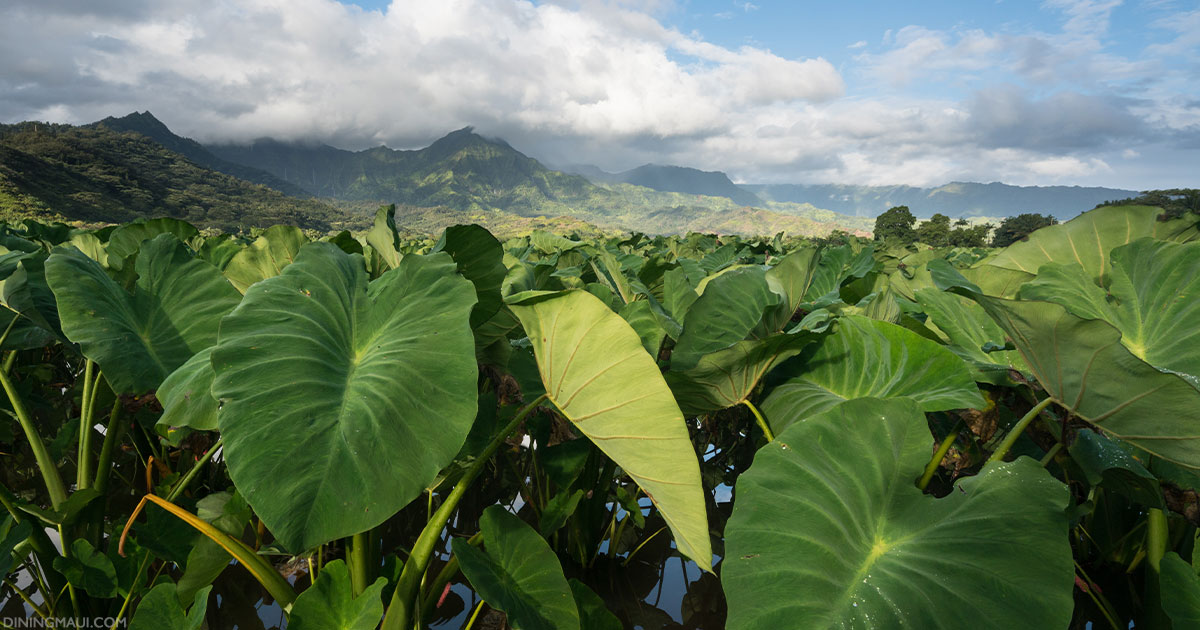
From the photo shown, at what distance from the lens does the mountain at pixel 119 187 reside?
49438mm

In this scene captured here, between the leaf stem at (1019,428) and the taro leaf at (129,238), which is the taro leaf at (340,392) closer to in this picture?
the leaf stem at (1019,428)

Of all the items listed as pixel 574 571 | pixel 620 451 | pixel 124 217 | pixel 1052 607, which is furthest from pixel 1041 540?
pixel 124 217

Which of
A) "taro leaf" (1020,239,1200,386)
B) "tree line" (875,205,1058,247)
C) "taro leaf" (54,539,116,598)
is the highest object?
"tree line" (875,205,1058,247)

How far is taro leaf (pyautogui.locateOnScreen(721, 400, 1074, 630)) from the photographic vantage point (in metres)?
0.64

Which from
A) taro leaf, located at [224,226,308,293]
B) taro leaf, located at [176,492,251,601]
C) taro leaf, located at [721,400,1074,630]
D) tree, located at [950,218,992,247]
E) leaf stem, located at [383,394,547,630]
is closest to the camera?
taro leaf, located at [721,400,1074,630]

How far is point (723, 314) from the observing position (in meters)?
1.10

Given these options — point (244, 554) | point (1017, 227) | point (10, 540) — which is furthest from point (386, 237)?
point (1017, 227)

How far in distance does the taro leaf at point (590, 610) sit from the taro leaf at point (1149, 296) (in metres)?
1.05

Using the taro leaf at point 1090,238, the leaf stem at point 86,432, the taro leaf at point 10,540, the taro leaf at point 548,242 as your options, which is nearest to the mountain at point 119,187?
the taro leaf at point 548,242

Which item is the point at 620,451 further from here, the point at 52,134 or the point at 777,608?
the point at 52,134

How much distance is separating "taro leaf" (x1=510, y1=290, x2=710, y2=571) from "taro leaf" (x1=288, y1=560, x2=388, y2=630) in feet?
1.38

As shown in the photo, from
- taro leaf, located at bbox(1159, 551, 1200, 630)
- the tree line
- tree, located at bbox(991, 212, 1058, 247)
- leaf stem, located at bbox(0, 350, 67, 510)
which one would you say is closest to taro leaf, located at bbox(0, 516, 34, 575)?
leaf stem, located at bbox(0, 350, 67, 510)

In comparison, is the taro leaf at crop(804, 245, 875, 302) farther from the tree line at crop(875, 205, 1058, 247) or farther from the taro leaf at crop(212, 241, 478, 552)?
the tree line at crop(875, 205, 1058, 247)

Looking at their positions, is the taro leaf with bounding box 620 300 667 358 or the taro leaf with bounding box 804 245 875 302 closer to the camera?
the taro leaf with bounding box 620 300 667 358
